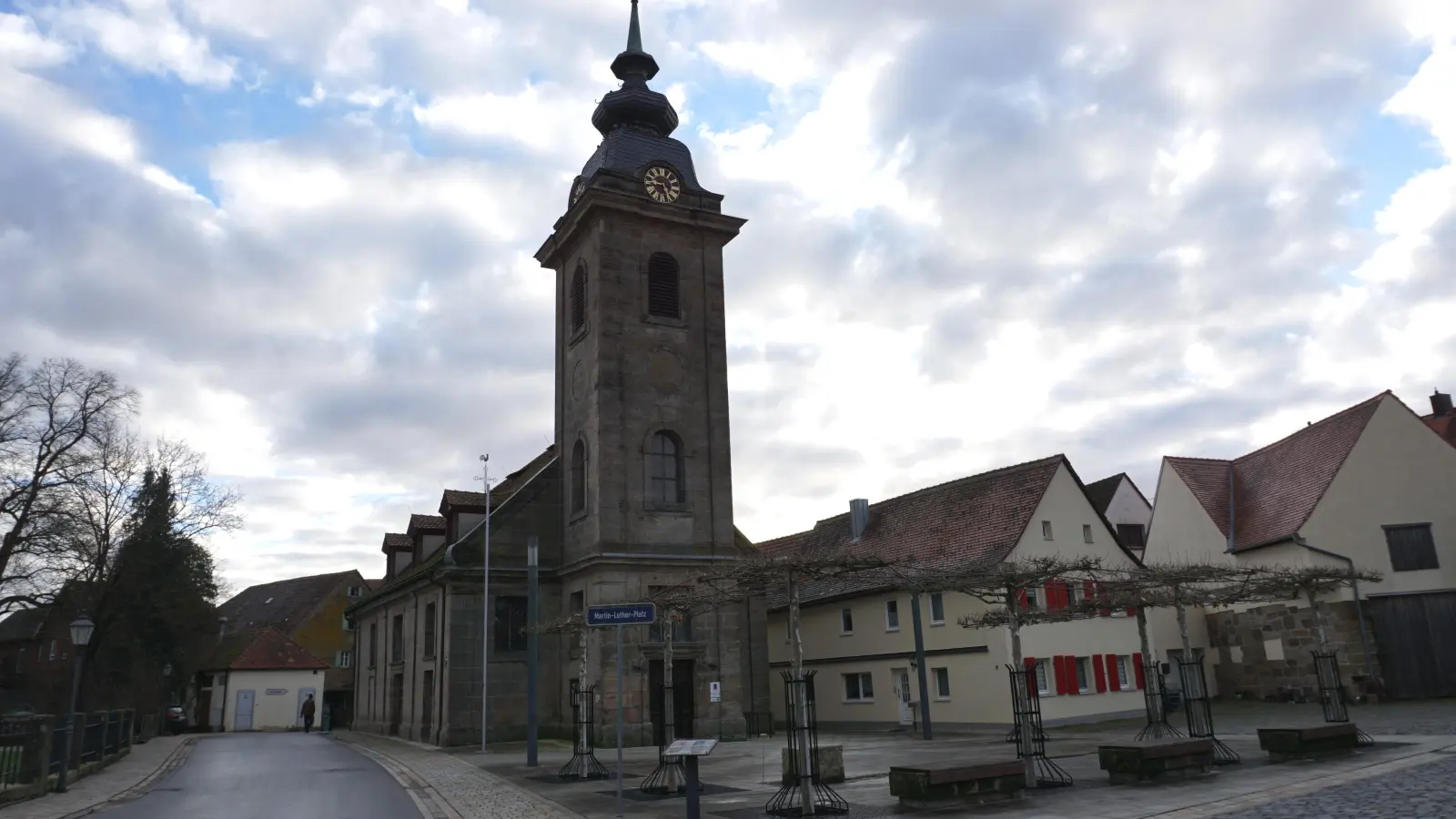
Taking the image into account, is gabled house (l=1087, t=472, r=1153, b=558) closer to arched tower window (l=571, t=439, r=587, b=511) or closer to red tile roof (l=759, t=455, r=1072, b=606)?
red tile roof (l=759, t=455, r=1072, b=606)

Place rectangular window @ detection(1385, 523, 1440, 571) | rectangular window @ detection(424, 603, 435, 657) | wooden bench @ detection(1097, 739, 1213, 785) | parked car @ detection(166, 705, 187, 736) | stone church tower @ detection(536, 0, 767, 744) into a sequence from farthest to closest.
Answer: parked car @ detection(166, 705, 187, 736) < rectangular window @ detection(424, 603, 435, 657) < rectangular window @ detection(1385, 523, 1440, 571) < stone church tower @ detection(536, 0, 767, 744) < wooden bench @ detection(1097, 739, 1213, 785)

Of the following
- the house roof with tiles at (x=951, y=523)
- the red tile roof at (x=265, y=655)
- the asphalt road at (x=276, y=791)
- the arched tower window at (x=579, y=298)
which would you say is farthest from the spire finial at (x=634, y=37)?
the red tile roof at (x=265, y=655)

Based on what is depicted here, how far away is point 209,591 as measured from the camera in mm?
52719

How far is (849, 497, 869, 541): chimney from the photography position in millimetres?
43750

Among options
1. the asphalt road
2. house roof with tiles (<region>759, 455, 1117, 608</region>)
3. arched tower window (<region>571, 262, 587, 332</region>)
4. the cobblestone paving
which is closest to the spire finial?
arched tower window (<region>571, 262, 587, 332</region>)

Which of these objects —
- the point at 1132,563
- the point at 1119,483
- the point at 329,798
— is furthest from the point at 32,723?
the point at 1119,483

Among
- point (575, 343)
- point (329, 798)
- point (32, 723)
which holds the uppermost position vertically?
point (575, 343)

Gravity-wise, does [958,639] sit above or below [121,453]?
below

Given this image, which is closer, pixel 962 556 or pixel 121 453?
pixel 962 556

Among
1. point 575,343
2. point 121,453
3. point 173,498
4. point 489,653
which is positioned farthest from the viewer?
point 173,498

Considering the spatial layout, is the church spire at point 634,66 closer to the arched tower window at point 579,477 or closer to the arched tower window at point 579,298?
the arched tower window at point 579,298

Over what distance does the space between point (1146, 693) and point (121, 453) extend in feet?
121

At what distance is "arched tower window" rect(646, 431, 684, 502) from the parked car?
133 ft

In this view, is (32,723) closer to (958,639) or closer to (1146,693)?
(1146,693)
